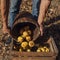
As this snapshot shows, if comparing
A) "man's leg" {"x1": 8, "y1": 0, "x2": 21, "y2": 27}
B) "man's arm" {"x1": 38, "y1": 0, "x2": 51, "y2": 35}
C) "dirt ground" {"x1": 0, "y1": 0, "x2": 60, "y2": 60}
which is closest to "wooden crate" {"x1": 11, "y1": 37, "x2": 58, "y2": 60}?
"man's arm" {"x1": 38, "y1": 0, "x2": 51, "y2": 35}

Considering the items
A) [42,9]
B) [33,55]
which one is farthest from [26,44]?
[42,9]

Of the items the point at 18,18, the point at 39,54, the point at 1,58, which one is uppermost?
the point at 18,18

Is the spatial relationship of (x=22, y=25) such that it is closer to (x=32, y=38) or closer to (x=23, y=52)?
(x=32, y=38)

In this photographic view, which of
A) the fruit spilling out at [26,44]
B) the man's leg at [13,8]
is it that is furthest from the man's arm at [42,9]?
the man's leg at [13,8]

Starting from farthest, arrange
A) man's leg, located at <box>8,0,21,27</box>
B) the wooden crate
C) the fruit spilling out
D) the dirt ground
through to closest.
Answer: the dirt ground, man's leg, located at <box>8,0,21,27</box>, the fruit spilling out, the wooden crate

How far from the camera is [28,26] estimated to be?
12.8 ft

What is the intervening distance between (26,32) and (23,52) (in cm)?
45

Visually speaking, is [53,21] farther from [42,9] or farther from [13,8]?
[42,9]

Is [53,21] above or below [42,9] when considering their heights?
below

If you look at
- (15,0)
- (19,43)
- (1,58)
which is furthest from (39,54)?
(15,0)

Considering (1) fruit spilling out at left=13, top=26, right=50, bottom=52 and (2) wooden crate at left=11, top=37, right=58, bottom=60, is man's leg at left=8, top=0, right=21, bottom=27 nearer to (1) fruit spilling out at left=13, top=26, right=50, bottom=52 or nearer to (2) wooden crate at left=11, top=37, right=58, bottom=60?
(1) fruit spilling out at left=13, top=26, right=50, bottom=52

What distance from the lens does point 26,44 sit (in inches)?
139

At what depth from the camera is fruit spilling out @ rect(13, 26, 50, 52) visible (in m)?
3.54

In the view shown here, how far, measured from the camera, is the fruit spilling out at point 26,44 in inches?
140
